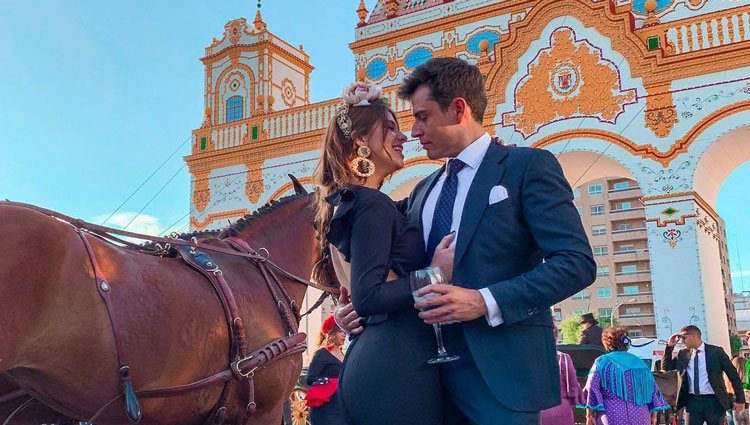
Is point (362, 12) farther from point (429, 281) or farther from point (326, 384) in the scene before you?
point (429, 281)

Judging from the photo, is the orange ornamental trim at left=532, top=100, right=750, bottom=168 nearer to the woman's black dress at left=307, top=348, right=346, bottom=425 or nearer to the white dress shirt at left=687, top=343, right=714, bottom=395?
the white dress shirt at left=687, top=343, right=714, bottom=395

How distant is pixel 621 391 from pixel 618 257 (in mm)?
67531

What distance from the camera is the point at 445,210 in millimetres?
2254

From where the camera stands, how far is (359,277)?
209cm

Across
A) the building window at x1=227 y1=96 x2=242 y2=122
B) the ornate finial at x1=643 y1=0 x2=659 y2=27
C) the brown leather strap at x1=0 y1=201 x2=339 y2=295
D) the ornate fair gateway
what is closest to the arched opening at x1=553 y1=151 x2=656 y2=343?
the building window at x1=227 y1=96 x2=242 y2=122

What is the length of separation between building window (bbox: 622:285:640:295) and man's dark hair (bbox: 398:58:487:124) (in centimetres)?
7137

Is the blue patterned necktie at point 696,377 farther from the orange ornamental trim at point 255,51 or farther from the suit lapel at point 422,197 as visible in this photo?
the orange ornamental trim at point 255,51

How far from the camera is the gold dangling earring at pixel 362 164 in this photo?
8.11 ft

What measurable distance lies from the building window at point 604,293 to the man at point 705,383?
6231cm

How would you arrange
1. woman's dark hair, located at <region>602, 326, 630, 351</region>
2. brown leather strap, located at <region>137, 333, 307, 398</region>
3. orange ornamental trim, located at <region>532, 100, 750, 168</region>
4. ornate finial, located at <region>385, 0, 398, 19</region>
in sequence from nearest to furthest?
brown leather strap, located at <region>137, 333, 307, 398</region>
woman's dark hair, located at <region>602, 326, 630, 351</region>
orange ornamental trim, located at <region>532, 100, 750, 168</region>
ornate finial, located at <region>385, 0, 398, 19</region>

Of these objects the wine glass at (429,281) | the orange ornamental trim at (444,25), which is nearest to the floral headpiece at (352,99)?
the wine glass at (429,281)

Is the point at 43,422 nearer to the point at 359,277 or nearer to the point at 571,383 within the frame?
Result: the point at 359,277

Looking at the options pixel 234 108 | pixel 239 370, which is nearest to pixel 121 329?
pixel 239 370

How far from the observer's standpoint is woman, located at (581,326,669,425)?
6.61 m
